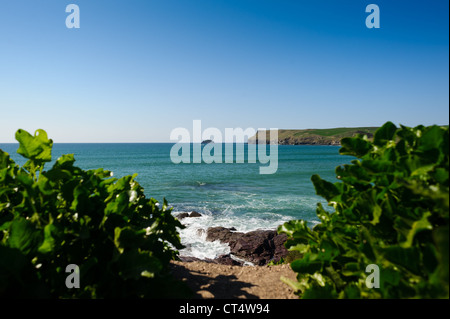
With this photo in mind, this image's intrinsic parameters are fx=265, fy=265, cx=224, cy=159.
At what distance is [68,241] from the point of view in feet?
7.40

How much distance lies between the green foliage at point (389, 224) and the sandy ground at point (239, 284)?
1.58 feet

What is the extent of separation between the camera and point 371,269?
187cm

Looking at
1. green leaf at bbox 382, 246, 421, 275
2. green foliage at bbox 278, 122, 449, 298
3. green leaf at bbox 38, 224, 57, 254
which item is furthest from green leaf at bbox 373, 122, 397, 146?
green leaf at bbox 38, 224, 57, 254

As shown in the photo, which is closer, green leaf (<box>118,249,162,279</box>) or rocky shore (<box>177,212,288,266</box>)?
green leaf (<box>118,249,162,279</box>)

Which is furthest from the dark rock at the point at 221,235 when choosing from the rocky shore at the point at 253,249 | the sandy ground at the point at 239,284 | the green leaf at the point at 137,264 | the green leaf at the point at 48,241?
the green leaf at the point at 48,241

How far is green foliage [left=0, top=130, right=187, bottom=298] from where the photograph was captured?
1.87 meters

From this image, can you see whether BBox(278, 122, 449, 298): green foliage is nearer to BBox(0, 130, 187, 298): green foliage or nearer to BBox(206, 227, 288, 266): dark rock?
BBox(0, 130, 187, 298): green foliage

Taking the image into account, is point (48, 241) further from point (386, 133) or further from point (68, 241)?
point (386, 133)

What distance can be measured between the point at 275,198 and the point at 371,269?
23.9 m

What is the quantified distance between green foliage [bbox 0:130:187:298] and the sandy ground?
85 cm

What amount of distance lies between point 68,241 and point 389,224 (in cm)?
260

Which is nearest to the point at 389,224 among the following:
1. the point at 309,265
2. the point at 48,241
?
the point at 309,265

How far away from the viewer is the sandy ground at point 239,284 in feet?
9.70

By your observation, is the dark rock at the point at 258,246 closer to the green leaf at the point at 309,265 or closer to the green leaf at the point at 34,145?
the green leaf at the point at 309,265
